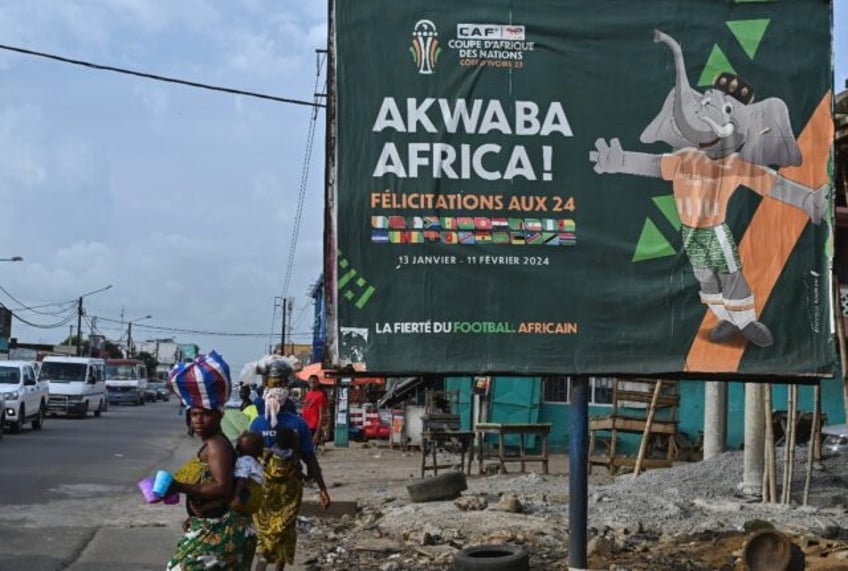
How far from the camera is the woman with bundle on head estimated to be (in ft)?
14.4

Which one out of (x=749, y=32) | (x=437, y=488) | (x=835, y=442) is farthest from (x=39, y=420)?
(x=749, y=32)

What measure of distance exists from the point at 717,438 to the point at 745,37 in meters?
8.51

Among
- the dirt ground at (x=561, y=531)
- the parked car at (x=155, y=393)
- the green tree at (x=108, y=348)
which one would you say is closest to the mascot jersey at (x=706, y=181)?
the dirt ground at (x=561, y=531)

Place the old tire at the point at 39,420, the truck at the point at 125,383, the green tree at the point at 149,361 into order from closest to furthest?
the old tire at the point at 39,420
the truck at the point at 125,383
the green tree at the point at 149,361

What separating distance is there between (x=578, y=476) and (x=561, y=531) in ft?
8.80

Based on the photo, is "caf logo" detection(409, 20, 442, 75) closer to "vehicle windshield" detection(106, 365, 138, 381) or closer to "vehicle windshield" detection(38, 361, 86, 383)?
"vehicle windshield" detection(38, 361, 86, 383)

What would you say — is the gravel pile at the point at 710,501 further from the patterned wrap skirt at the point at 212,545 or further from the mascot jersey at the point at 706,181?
the patterned wrap skirt at the point at 212,545

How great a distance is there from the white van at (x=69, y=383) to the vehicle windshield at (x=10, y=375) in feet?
26.2

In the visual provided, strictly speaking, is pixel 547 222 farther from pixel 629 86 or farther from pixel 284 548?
Result: pixel 284 548

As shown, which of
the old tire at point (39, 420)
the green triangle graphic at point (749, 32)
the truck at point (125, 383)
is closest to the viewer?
the green triangle graphic at point (749, 32)

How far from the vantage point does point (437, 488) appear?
446 inches

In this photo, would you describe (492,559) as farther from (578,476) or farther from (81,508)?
(81,508)

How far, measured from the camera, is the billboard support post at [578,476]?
6766 mm

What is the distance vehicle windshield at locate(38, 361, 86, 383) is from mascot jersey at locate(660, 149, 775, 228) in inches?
1232
